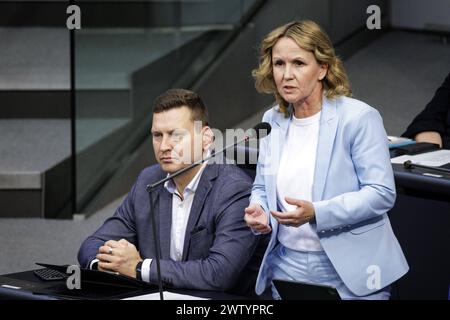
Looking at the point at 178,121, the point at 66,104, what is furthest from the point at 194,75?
the point at 178,121

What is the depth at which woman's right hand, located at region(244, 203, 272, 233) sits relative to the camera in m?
2.75

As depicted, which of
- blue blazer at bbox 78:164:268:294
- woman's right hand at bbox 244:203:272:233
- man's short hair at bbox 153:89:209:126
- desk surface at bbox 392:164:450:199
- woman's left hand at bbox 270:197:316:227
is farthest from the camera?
desk surface at bbox 392:164:450:199

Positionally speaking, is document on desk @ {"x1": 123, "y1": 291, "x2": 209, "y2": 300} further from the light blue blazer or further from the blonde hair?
the blonde hair

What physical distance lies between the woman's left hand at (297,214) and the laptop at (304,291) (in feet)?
0.72

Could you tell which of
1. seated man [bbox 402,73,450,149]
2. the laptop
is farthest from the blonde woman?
seated man [bbox 402,73,450,149]

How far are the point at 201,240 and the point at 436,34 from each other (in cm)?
444

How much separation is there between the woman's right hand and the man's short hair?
42cm

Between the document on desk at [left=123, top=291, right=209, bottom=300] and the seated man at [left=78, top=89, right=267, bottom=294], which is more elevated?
the seated man at [left=78, top=89, right=267, bottom=294]

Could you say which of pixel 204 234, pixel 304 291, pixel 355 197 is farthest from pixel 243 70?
pixel 304 291

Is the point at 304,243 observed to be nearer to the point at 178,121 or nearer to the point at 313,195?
the point at 313,195

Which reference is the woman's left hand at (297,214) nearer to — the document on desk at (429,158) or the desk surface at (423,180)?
the desk surface at (423,180)

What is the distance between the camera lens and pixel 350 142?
2.76 meters

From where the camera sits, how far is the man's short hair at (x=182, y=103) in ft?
10.0

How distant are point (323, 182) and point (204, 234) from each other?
0.42 metres
